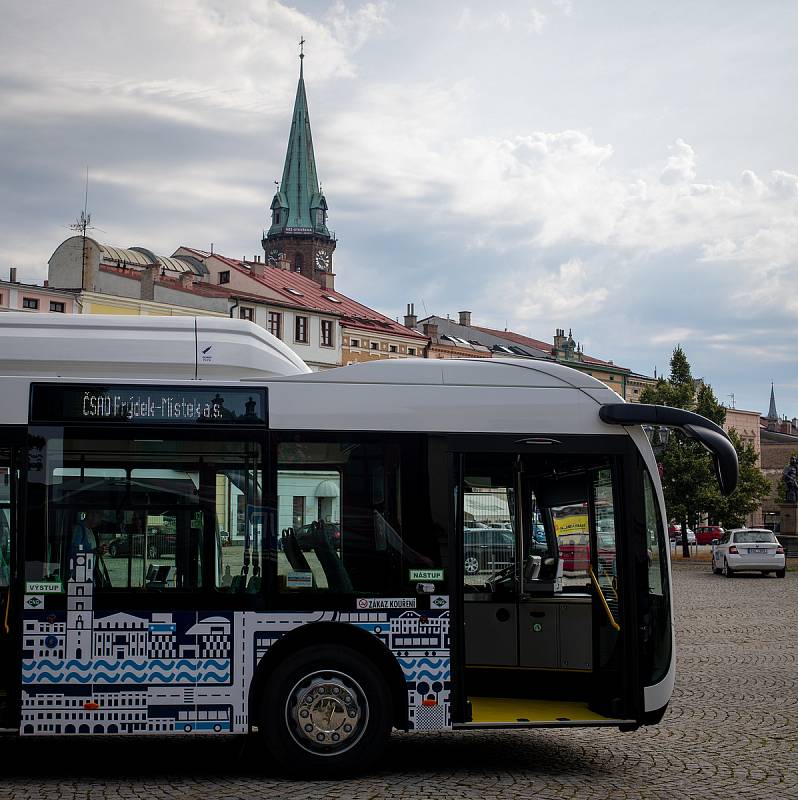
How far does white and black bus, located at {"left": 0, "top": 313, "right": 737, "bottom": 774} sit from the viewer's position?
27.3ft

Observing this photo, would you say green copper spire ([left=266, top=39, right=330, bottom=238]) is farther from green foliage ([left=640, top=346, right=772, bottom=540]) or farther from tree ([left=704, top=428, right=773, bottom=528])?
tree ([left=704, top=428, right=773, bottom=528])

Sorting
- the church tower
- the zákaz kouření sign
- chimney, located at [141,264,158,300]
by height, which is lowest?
the zákaz kouření sign

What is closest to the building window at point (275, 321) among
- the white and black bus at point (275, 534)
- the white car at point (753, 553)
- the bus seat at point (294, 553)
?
the white car at point (753, 553)

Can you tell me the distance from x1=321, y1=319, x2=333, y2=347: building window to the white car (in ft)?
133

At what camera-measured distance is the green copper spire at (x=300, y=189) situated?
12725 cm

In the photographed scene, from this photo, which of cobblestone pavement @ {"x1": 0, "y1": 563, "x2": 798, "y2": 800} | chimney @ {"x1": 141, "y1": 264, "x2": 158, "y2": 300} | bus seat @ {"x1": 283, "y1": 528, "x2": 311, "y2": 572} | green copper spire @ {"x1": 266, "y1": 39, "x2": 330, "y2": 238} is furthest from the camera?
green copper spire @ {"x1": 266, "y1": 39, "x2": 330, "y2": 238}

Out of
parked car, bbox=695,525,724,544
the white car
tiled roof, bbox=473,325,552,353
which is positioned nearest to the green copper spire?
tiled roof, bbox=473,325,552,353

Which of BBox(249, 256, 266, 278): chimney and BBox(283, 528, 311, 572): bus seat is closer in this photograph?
BBox(283, 528, 311, 572): bus seat

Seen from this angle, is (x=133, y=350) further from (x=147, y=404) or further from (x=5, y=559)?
(x=5, y=559)

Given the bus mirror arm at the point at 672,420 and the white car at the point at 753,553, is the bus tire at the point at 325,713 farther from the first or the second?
the white car at the point at 753,553

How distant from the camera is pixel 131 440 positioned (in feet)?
28.0

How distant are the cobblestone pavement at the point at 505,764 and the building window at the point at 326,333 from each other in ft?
210

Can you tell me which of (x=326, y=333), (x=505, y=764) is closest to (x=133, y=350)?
(x=505, y=764)

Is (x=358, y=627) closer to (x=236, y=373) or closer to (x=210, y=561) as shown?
(x=210, y=561)
